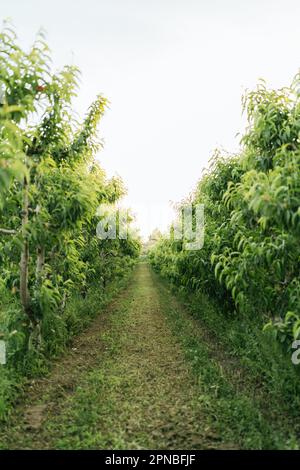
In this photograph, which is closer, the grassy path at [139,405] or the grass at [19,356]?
the grassy path at [139,405]

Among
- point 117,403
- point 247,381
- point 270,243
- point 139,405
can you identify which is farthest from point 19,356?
point 270,243

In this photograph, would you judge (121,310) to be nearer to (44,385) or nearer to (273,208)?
(44,385)

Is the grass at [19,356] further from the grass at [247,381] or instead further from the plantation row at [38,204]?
the grass at [247,381]

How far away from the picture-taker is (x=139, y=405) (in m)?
4.57

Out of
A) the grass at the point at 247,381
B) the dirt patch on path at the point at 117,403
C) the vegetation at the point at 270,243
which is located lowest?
the dirt patch on path at the point at 117,403

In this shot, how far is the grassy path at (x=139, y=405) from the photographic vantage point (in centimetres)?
372

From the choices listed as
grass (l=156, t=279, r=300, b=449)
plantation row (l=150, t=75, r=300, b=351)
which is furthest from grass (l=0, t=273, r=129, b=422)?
plantation row (l=150, t=75, r=300, b=351)

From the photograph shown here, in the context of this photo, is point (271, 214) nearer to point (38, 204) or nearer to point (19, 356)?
point (38, 204)

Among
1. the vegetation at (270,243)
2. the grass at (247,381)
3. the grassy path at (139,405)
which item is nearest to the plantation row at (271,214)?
the vegetation at (270,243)

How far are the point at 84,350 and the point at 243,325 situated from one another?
3.43m

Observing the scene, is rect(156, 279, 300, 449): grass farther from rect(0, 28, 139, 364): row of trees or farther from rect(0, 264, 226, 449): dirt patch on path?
rect(0, 28, 139, 364): row of trees

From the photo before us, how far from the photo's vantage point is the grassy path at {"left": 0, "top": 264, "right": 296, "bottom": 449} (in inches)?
147

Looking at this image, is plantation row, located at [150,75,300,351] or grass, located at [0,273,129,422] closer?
plantation row, located at [150,75,300,351]
